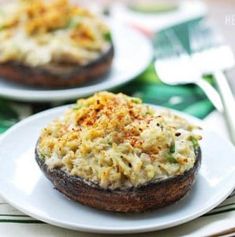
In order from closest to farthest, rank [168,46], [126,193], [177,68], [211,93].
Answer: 1. [126,193]
2. [211,93]
3. [177,68]
4. [168,46]

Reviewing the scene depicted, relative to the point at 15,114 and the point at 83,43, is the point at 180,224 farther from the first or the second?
the point at 83,43

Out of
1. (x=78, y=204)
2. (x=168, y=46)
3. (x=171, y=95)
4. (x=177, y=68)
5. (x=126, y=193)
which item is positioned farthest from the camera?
(x=168, y=46)

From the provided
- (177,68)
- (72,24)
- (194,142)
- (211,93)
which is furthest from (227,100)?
(72,24)

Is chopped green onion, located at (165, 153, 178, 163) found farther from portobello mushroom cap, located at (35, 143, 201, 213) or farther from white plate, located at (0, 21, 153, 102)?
white plate, located at (0, 21, 153, 102)

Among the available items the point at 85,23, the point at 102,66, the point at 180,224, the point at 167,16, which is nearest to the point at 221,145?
the point at 180,224

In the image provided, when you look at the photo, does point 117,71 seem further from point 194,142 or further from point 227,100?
point 194,142

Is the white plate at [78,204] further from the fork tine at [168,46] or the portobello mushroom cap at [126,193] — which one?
the fork tine at [168,46]

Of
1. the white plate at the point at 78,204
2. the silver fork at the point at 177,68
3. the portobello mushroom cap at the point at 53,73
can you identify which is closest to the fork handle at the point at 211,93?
the silver fork at the point at 177,68
